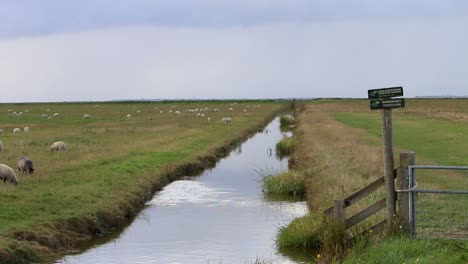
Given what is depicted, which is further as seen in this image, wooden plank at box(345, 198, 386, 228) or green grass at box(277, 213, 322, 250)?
green grass at box(277, 213, 322, 250)

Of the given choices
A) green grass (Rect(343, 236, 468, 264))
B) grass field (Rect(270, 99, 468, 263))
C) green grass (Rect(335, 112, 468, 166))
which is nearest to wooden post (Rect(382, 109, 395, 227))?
green grass (Rect(343, 236, 468, 264))

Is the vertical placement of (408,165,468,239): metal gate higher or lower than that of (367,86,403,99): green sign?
lower

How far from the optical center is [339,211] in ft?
45.6

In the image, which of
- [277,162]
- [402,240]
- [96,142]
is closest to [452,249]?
[402,240]

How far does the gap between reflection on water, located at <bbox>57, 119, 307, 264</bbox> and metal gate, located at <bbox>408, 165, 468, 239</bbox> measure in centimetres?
375

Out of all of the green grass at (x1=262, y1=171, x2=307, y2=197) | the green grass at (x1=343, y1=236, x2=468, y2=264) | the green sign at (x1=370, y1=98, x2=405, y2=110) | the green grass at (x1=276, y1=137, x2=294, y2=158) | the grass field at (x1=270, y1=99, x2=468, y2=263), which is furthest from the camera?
the green grass at (x1=276, y1=137, x2=294, y2=158)

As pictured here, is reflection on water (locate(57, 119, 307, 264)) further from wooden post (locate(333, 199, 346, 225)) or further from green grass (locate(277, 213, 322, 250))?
wooden post (locate(333, 199, 346, 225))

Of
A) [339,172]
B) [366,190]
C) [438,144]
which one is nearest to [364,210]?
[366,190]

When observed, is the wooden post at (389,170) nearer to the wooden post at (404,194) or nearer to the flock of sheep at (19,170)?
the wooden post at (404,194)

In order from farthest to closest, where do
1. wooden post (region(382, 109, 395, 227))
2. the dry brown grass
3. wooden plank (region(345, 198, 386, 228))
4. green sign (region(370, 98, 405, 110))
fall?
the dry brown grass, wooden plank (region(345, 198, 386, 228)), wooden post (region(382, 109, 395, 227)), green sign (region(370, 98, 405, 110))

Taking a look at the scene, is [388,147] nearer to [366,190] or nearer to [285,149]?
[366,190]

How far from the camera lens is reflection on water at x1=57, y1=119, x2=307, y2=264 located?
16.3 metres

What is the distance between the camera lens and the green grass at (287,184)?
85.0 feet

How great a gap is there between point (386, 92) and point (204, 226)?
9.68 m
